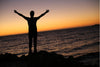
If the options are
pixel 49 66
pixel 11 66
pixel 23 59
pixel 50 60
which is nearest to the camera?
pixel 49 66

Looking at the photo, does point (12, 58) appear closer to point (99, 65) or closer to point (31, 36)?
point (31, 36)

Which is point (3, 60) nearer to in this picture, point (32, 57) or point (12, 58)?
point (12, 58)

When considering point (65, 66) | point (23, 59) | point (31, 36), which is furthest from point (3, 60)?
point (65, 66)

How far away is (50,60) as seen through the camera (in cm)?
600

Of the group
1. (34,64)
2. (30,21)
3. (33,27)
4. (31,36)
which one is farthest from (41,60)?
(30,21)

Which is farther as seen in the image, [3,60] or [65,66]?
[3,60]

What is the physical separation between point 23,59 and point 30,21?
315cm

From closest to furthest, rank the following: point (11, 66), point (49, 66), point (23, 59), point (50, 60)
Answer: point (49, 66) → point (50, 60) → point (11, 66) → point (23, 59)

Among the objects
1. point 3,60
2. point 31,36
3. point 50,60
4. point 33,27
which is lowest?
point 3,60

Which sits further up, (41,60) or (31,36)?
(31,36)

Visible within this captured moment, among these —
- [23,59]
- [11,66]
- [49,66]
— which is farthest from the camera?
[23,59]

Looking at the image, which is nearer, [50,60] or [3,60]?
[50,60]

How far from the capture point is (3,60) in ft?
27.0

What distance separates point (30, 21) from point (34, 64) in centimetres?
279
